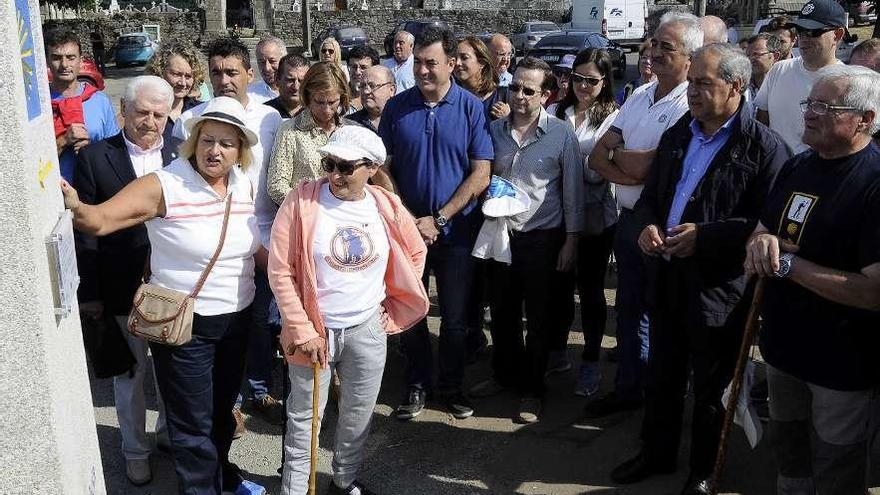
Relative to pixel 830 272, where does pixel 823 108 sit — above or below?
above

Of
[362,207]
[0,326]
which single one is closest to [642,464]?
[362,207]

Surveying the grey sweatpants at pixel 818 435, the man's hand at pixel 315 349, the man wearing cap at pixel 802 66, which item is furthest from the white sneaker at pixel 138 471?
the man wearing cap at pixel 802 66

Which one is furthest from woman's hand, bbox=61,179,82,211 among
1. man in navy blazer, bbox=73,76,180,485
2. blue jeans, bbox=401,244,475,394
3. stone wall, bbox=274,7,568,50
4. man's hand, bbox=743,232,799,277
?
stone wall, bbox=274,7,568,50

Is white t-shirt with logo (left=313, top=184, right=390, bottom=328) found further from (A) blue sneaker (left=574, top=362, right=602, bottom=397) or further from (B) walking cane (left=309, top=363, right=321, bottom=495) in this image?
(A) blue sneaker (left=574, top=362, right=602, bottom=397)

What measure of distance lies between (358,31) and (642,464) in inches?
1092

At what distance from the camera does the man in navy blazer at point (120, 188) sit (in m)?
3.96

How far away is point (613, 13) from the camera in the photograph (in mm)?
31609

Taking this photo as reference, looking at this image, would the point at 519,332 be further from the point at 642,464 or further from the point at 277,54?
the point at 277,54

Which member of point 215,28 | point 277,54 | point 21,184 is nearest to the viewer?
point 21,184

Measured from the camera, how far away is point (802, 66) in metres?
5.37

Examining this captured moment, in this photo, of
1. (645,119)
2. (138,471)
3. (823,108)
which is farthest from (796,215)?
(138,471)

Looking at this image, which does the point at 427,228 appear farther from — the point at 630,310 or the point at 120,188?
the point at 120,188

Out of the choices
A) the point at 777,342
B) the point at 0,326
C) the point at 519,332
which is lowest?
the point at 519,332

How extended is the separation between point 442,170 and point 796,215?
209 cm
